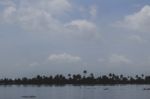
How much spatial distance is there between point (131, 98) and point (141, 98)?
2.81m

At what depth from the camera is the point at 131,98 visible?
129750mm

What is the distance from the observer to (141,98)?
12912cm
